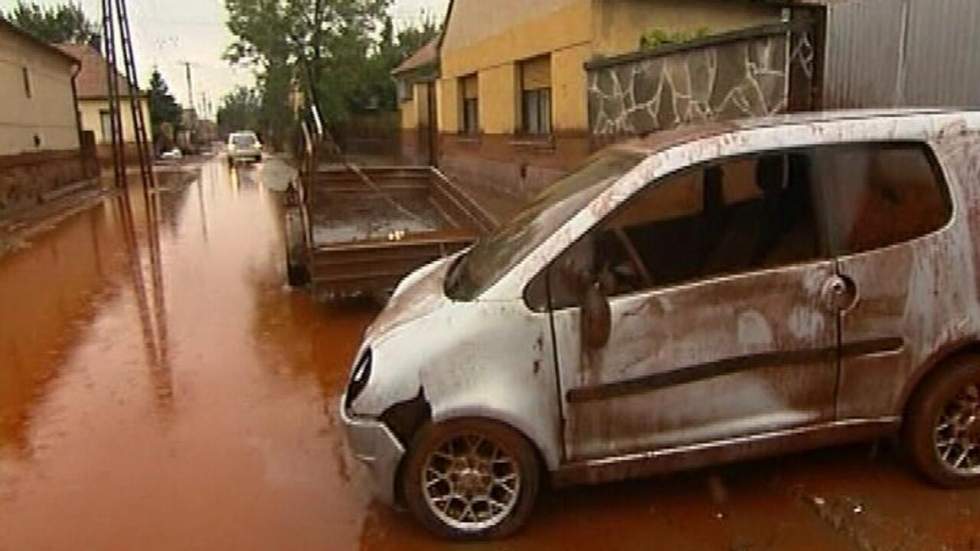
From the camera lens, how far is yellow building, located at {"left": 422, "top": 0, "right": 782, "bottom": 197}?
11.0m

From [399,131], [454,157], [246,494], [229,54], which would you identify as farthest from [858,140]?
[229,54]

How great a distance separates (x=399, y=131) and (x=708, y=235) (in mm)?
30076

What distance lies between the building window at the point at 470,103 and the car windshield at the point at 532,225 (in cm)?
1451

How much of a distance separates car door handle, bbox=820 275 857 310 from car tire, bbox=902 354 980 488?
62 cm

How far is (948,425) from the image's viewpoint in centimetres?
382

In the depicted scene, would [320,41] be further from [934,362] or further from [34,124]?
[934,362]

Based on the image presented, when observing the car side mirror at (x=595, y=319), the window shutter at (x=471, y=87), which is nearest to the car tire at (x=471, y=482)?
the car side mirror at (x=595, y=319)

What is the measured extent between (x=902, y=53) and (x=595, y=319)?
4.00m

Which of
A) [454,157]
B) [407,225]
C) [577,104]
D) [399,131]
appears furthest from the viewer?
[399,131]

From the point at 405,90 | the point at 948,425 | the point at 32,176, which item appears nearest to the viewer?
the point at 948,425

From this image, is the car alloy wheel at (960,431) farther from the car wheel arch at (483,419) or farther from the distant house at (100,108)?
the distant house at (100,108)

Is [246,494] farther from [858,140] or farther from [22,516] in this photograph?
[858,140]

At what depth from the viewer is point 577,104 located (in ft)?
38.3

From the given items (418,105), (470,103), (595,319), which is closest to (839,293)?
(595,319)
